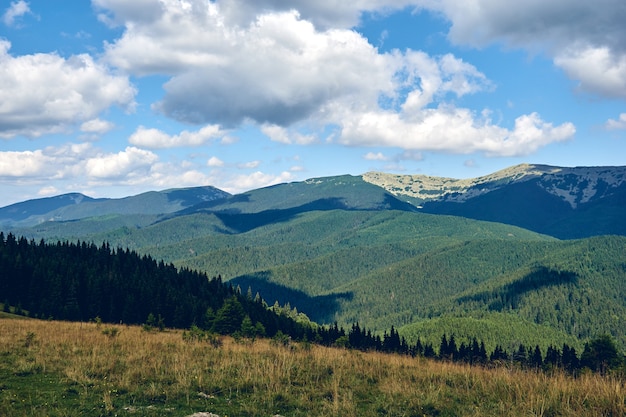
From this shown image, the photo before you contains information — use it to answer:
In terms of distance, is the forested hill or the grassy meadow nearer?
the grassy meadow

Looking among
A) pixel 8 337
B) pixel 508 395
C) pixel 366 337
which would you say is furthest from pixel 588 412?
pixel 366 337

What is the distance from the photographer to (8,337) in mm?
21531

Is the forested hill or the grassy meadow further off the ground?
the grassy meadow

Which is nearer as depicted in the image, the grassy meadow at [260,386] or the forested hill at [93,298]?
the grassy meadow at [260,386]

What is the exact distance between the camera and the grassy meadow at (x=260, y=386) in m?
12.6

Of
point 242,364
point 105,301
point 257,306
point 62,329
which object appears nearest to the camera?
point 242,364

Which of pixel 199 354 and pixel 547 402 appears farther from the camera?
pixel 199 354

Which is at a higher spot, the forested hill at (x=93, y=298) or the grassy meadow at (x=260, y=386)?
the grassy meadow at (x=260, y=386)

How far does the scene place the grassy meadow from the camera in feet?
41.3

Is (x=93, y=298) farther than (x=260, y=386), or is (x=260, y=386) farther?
(x=93, y=298)

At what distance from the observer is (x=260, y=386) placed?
15.2 meters

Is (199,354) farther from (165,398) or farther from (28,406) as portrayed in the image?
(28,406)

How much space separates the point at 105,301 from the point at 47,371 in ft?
176

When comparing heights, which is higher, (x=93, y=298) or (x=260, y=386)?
(x=260, y=386)
